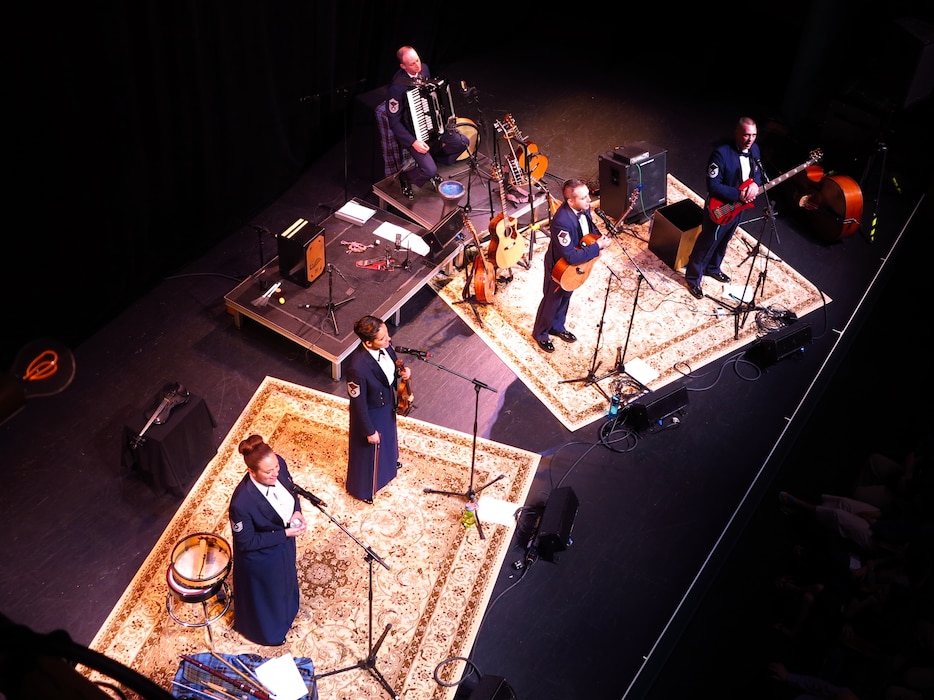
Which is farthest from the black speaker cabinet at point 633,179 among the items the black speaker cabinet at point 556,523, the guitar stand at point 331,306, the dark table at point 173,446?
the dark table at point 173,446

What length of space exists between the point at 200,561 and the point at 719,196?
17.0ft

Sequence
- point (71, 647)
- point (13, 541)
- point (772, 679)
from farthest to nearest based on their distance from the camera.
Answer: point (13, 541), point (772, 679), point (71, 647)

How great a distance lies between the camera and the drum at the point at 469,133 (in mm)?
9031

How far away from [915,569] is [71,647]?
5789mm

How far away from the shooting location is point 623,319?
810cm

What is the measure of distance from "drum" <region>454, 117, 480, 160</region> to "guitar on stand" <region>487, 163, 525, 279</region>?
43.8 inches

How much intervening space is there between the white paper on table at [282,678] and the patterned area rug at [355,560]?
0.79 feet

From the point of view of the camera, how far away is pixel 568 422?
7.21m

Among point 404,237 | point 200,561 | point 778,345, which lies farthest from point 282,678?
point 778,345

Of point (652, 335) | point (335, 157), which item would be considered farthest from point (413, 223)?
point (652, 335)

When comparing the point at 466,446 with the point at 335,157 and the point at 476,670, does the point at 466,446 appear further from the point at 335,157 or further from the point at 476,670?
the point at 335,157

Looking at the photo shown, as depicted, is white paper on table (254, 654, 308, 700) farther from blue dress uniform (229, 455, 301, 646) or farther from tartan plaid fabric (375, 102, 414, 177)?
tartan plaid fabric (375, 102, 414, 177)

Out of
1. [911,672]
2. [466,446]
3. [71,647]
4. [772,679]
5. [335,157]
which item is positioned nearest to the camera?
[71,647]

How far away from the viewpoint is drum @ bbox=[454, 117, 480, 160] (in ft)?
29.6
